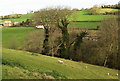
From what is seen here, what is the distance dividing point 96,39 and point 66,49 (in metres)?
6.85

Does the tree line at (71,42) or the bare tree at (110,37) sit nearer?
the bare tree at (110,37)

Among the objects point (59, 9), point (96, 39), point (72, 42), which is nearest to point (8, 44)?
point (72, 42)

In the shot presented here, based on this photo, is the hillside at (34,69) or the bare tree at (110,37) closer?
the hillside at (34,69)

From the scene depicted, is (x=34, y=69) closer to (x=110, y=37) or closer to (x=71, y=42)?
(x=110, y=37)

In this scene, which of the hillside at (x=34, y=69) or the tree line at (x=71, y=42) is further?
the tree line at (x=71, y=42)

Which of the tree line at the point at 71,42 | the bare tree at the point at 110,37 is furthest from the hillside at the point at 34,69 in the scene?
the tree line at the point at 71,42

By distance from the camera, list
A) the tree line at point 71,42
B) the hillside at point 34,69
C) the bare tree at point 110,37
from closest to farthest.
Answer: the hillside at point 34,69
the bare tree at point 110,37
the tree line at point 71,42

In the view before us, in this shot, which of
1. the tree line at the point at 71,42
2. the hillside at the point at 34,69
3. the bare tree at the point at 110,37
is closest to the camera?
the hillside at the point at 34,69

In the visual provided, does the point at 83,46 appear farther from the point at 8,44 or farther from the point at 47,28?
the point at 8,44

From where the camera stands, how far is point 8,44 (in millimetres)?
23672

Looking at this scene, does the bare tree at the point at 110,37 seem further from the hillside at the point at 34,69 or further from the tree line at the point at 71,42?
the hillside at the point at 34,69

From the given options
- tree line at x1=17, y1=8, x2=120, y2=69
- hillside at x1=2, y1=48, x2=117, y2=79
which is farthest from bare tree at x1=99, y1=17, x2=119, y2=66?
hillside at x1=2, y1=48, x2=117, y2=79

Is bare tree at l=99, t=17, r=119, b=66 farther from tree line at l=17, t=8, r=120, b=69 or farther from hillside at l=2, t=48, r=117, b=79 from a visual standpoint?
hillside at l=2, t=48, r=117, b=79

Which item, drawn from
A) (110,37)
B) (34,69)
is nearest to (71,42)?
(110,37)
